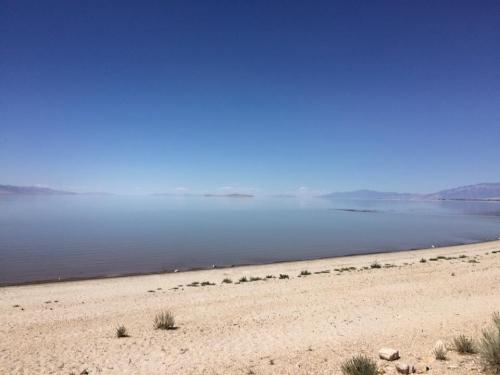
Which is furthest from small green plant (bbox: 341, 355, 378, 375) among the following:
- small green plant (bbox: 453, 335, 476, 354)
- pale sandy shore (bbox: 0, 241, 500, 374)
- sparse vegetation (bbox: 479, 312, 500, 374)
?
small green plant (bbox: 453, 335, 476, 354)

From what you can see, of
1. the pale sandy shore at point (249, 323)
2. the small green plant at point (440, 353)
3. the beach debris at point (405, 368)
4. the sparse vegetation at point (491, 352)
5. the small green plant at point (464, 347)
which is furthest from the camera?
the pale sandy shore at point (249, 323)

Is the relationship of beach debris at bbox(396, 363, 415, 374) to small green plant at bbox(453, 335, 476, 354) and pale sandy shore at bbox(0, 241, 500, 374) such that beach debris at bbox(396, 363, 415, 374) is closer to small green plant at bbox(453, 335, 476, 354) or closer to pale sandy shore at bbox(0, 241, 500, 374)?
pale sandy shore at bbox(0, 241, 500, 374)

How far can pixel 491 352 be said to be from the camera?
17.7ft

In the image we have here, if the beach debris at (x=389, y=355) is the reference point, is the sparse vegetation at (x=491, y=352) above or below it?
above

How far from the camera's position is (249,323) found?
9.88 meters

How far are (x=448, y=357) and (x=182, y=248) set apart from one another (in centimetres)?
2712

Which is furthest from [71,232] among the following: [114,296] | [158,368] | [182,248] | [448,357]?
[448,357]

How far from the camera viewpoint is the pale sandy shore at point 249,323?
7.07m

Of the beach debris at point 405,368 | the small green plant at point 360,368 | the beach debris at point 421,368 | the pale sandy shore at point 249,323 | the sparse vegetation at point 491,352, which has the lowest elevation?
the pale sandy shore at point 249,323

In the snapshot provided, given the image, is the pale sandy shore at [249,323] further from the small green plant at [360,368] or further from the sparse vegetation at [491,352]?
the small green plant at [360,368]

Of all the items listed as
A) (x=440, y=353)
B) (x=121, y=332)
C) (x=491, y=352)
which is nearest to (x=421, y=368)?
(x=440, y=353)

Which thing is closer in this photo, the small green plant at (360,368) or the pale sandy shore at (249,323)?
the small green plant at (360,368)

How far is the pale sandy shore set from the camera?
23.2 ft

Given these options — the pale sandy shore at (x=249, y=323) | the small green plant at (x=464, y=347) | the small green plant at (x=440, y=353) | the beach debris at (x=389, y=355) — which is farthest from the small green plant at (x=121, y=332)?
the small green plant at (x=464, y=347)
